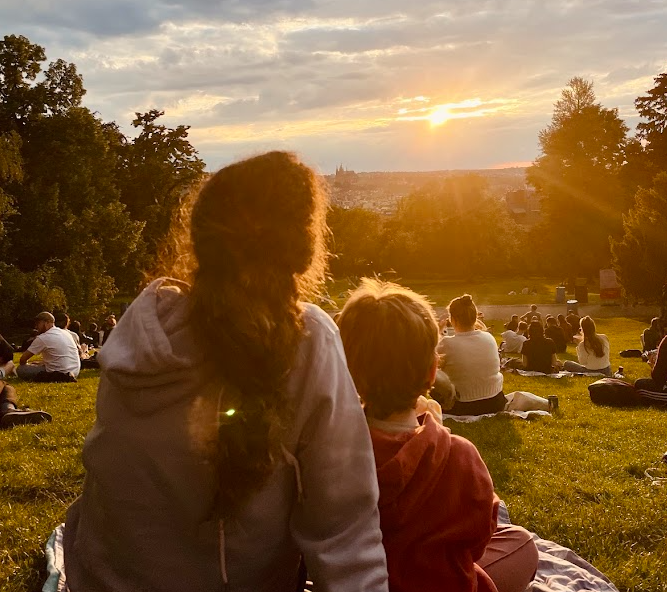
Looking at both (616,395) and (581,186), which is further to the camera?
(581,186)

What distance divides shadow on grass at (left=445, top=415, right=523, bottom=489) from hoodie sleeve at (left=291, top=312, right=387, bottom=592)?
375 cm

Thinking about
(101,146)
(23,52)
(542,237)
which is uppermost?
(23,52)

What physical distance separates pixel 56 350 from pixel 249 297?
10617 millimetres

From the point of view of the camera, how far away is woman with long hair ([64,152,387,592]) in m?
2.35

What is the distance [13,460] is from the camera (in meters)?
6.36

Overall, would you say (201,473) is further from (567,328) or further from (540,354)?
(567,328)

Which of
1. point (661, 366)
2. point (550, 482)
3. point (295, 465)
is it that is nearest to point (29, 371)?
point (550, 482)

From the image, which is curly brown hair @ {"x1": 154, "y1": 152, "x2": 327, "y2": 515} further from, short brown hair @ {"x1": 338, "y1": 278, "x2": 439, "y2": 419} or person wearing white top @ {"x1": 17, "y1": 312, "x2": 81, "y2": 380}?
person wearing white top @ {"x1": 17, "y1": 312, "x2": 81, "y2": 380}

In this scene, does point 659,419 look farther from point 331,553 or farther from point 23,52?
point 23,52

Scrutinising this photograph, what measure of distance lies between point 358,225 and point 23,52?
36540 mm

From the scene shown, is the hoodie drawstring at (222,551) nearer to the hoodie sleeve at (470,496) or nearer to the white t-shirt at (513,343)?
the hoodie sleeve at (470,496)

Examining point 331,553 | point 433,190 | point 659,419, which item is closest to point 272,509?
point 331,553

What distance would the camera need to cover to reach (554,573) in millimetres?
4230

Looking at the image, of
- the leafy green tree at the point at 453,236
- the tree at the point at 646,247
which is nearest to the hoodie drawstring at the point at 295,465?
the tree at the point at 646,247
